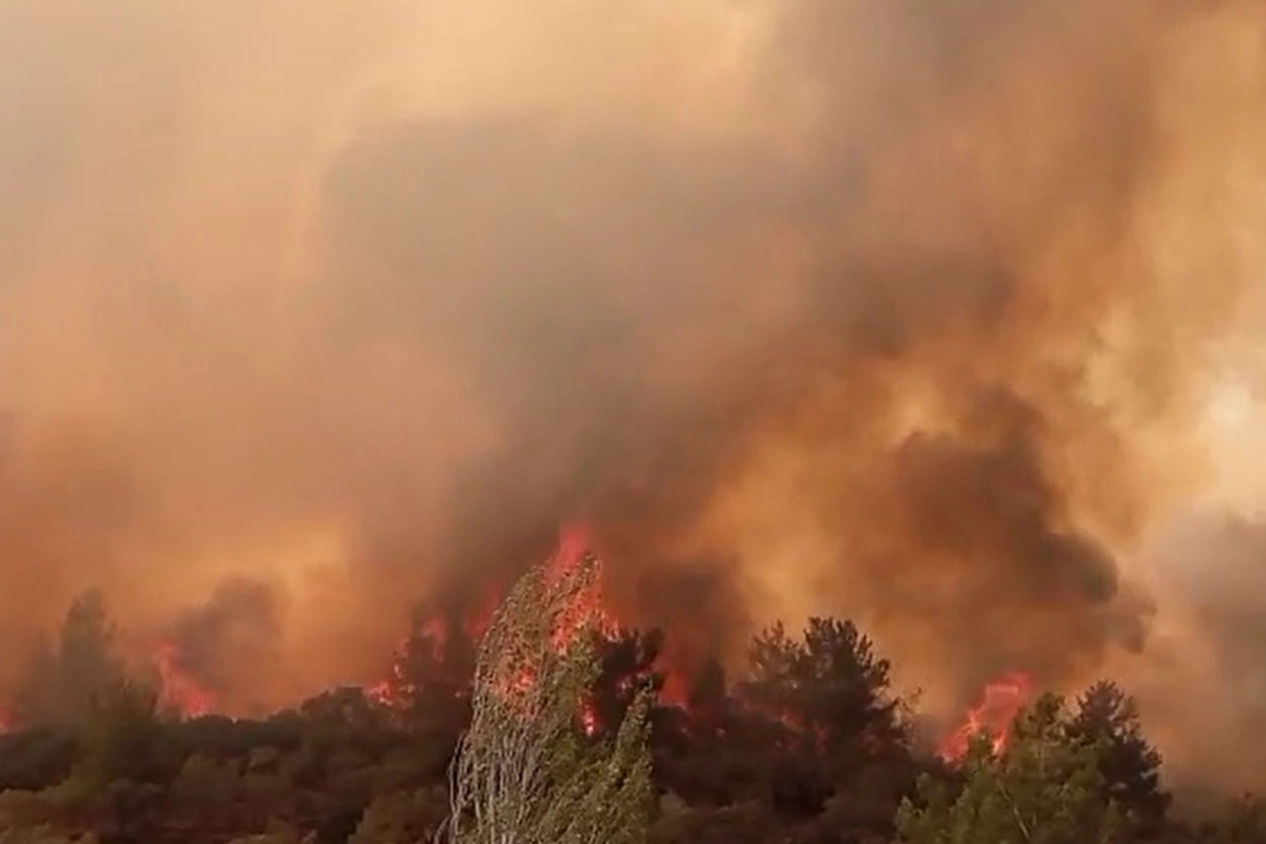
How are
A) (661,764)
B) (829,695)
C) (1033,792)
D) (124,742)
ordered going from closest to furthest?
(1033,792)
(124,742)
(661,764)
(829,695)

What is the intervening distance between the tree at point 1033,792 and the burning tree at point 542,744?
584cm

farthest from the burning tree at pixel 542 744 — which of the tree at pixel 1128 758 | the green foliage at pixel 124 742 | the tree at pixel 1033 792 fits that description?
the tree at pixel 1128 758

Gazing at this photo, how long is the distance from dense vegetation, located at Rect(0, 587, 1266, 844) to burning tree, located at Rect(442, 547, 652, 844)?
80cm

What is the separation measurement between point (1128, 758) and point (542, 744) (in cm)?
3235

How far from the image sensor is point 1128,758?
44750 millimetres

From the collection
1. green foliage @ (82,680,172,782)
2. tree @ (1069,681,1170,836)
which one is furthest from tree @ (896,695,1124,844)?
green foliage @ (82,680,172,782)

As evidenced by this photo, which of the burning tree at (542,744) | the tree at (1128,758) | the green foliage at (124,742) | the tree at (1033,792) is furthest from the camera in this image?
the tree at (1128,758)

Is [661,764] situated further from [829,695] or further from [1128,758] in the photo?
[1128,758]

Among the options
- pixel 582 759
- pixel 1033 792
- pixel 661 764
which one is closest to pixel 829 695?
pixel 661 764

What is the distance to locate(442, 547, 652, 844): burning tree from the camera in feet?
54.7

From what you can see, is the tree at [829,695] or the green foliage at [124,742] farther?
the tree at [829,695]

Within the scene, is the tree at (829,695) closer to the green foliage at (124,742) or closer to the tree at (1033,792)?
the green foliage at (124,742)

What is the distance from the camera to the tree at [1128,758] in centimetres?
4244

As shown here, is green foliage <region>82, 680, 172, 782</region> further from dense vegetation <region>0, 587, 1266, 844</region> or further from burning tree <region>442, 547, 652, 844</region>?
burning tree <region>442, 547, 652, 844</region>
